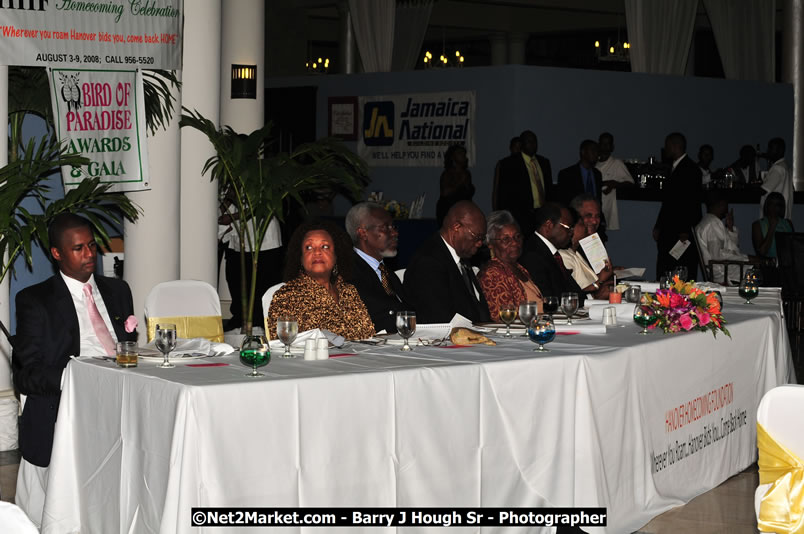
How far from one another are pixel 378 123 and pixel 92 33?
32.4 ft

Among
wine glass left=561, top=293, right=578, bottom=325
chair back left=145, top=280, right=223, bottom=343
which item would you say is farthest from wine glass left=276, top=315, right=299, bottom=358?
wine glass left=561, top=293, right=578, bottom=325

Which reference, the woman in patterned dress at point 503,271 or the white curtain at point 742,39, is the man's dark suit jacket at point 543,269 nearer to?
the woman in patterned dress at point 503,271

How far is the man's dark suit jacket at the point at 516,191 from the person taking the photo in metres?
12.8

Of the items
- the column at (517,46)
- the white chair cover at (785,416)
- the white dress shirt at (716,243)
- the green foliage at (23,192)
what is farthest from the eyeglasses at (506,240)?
the column at (517,46)

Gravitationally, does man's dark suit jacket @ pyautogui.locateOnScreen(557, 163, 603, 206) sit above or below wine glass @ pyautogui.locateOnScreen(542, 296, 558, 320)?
above

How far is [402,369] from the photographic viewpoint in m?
4.08

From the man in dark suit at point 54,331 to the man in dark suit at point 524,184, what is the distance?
819 cm

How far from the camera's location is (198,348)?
4.45 meters

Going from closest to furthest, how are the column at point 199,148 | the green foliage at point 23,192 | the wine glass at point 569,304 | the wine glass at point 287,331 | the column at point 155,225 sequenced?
the wine glass at point 287,331, the green foliage at point 23,192, the wine glass at point 569,304, the column at point 155,225, the column at point 199,148

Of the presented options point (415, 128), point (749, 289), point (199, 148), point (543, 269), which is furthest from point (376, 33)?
point (749, 289)

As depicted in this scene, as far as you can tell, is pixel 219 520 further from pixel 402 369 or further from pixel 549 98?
pixel 549 98

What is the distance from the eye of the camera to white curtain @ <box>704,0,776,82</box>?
18125 mm

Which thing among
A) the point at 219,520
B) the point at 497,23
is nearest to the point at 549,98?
the point at 497,23

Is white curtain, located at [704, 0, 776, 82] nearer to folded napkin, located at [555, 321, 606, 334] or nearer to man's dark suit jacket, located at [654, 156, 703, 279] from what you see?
man's dark suit jacket, located at [654, 156, 703, 279]
